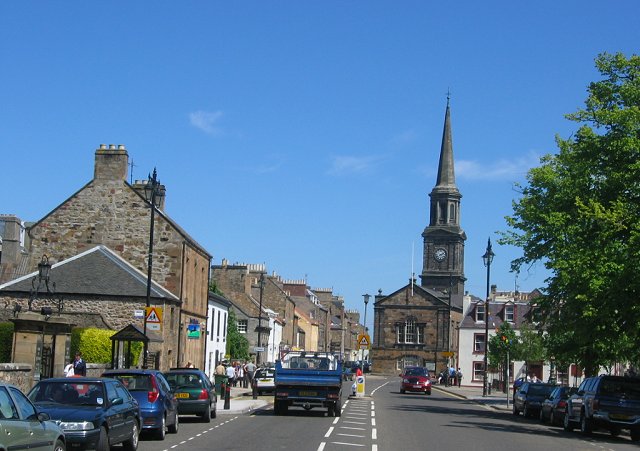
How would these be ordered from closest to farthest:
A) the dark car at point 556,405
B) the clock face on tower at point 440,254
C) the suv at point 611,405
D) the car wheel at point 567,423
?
the suv at point 611,405, the car wheel at point 567,423, the dark car at point 556,405, the clock face on tower at point 440,254

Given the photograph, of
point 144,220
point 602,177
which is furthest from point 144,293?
point 602,177

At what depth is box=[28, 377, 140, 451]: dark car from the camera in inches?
628

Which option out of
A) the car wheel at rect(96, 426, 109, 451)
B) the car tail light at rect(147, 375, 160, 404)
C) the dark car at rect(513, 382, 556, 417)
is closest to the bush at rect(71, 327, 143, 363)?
the dark car at rect(513, 382, 556, 417)

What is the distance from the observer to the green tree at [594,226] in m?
30.1

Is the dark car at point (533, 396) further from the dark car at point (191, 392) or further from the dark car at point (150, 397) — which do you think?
the dark car at point (150, 397)

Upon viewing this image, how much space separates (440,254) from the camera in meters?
146

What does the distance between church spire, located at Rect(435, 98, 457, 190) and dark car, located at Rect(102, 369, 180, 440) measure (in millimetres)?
126874

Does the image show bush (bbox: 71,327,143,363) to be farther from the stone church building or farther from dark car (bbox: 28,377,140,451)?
the stone church building

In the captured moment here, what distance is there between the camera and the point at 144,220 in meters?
48.0

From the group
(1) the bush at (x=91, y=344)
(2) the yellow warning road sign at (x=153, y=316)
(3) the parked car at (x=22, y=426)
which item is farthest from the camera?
(1) the bush at (x=91, y=344)

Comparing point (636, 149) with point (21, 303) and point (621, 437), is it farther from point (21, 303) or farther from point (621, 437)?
point (21, 303)

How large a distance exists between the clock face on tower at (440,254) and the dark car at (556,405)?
111 metres

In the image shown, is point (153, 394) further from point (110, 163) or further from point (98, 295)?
point (110, 163)

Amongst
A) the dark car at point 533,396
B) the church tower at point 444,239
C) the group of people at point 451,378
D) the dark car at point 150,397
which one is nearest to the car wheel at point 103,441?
the dark car at point 150,397
